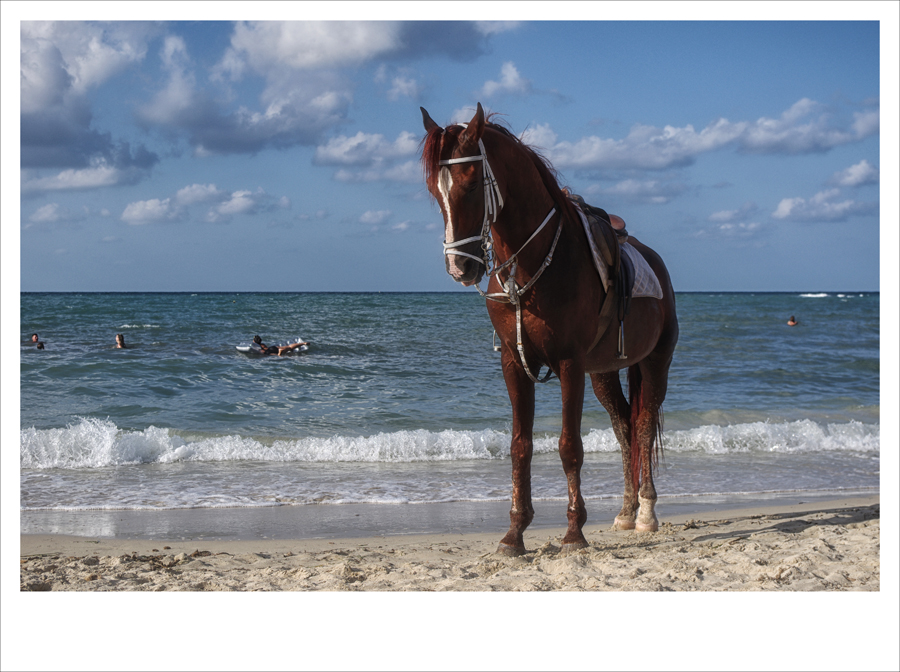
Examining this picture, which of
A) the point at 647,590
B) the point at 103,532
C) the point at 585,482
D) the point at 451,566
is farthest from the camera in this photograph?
the point at 585,482

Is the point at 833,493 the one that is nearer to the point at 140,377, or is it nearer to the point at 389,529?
the point at 389,529

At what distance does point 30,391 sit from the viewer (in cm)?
1076

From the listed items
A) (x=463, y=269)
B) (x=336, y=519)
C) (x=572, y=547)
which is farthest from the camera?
(x=336, y=519)

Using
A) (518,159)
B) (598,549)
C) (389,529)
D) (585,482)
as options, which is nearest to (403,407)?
(585,482)

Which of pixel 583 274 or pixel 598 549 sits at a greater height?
pixel 583 274

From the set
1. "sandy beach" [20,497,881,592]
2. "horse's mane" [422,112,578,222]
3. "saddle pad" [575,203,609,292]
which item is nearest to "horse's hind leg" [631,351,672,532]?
"sandy beach" [20,497,881,592]

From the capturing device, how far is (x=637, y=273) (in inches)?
163

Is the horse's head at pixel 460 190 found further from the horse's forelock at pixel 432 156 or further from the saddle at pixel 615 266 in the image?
the saddle at pixel 615 266

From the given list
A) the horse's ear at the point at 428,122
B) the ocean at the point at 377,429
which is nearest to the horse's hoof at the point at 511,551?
the ocean at the point at 377,429

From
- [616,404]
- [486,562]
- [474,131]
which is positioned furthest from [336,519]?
[474,131]

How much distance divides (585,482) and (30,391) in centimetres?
911

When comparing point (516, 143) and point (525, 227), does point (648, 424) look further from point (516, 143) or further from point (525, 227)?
point (516, 143)

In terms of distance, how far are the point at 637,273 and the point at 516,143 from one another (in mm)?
1292

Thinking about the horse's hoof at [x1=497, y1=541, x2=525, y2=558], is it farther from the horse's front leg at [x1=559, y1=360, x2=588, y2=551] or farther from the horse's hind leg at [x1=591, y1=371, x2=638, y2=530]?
the horse's hind leg at [x1=591, y1=371, x2=638, y2=530]
